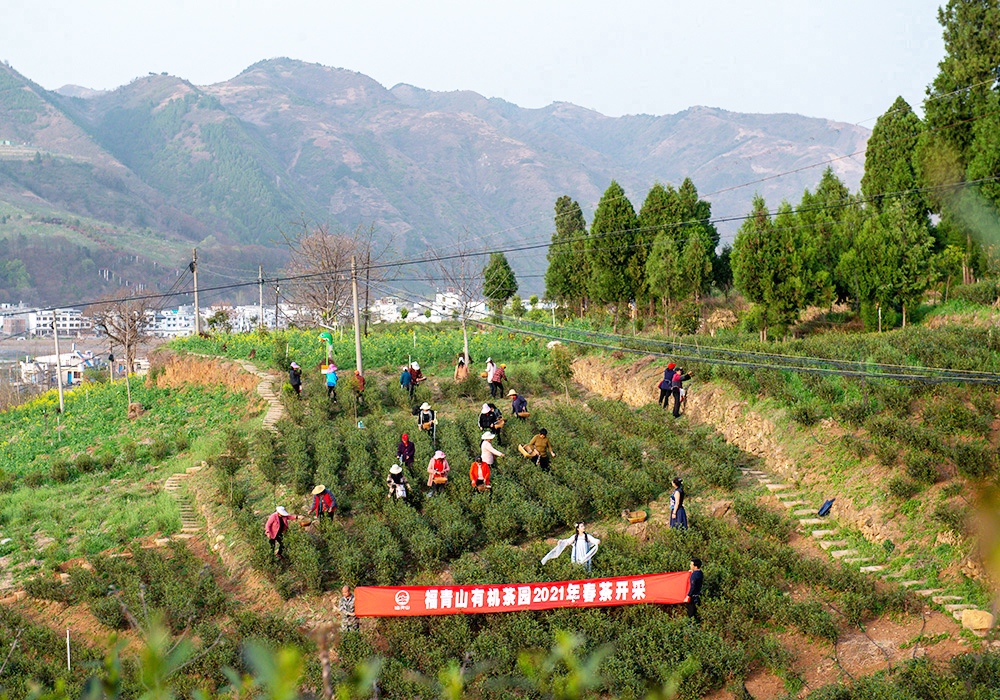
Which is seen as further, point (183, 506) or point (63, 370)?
point (63, 370)

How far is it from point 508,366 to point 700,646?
67.6ft

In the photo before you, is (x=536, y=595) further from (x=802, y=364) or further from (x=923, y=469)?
(x=802, y=364)

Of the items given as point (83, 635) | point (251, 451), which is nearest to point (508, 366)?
point (251, 451)

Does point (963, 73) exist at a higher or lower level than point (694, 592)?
higher

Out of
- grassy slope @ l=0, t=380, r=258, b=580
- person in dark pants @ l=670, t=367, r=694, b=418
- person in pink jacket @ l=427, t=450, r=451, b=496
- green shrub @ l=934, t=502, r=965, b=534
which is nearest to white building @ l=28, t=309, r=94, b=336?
grassy slope @ l=0, t=380, r=258, b=580

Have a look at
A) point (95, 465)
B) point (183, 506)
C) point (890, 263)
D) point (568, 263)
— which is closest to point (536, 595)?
point (183, 506)

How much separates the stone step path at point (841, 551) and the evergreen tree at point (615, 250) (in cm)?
1482

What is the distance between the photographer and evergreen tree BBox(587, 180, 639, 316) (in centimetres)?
3128

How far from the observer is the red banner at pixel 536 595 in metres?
11.8

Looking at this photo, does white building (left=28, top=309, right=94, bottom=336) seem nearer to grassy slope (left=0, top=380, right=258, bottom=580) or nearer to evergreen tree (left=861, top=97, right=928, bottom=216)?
grassy slope (left=0, top=380, right=258, bottom=580)

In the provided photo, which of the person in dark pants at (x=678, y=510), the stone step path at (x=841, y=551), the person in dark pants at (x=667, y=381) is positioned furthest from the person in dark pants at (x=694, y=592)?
the person in dark pants at (x=667, y=381)

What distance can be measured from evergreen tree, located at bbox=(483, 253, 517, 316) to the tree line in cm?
709

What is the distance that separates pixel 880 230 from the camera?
2492cm

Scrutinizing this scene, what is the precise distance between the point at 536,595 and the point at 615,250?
2142 centimetres
